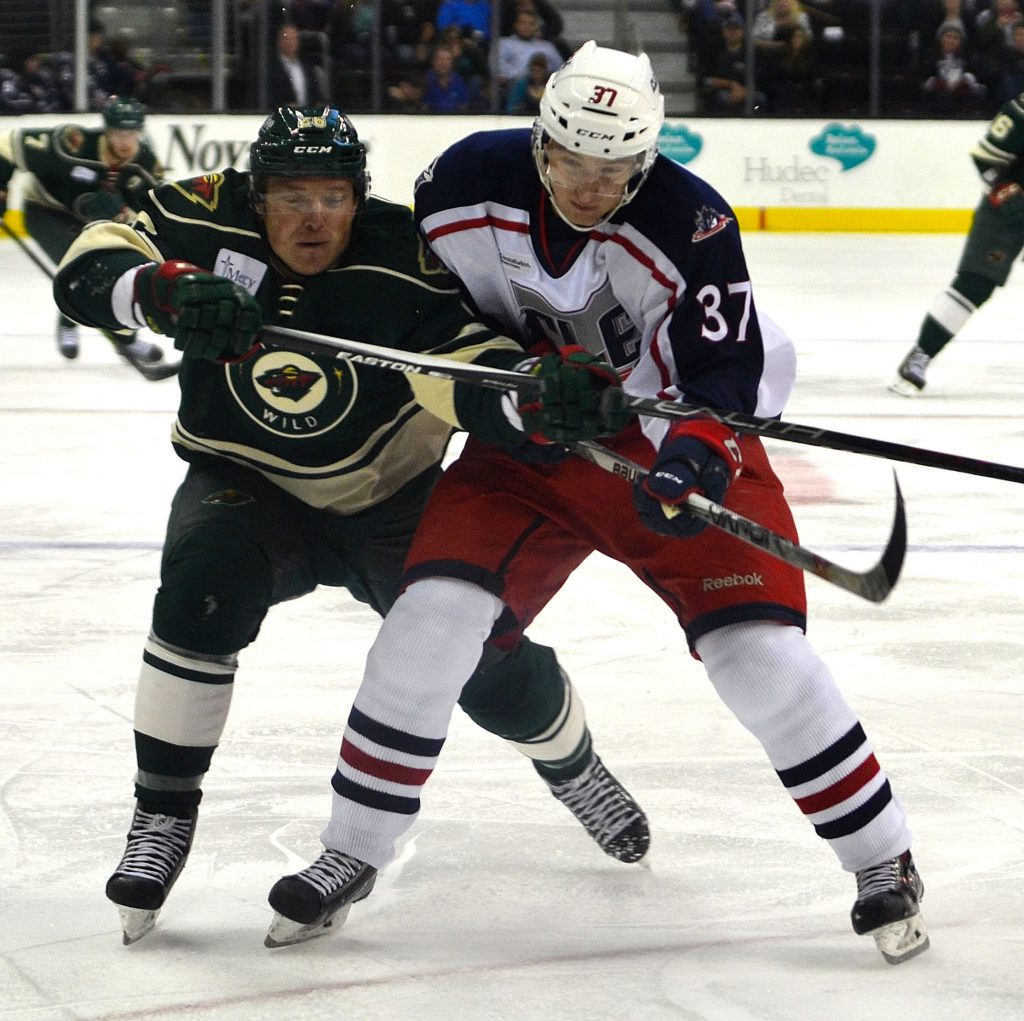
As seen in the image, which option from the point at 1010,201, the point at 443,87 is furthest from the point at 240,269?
the point at 443,87

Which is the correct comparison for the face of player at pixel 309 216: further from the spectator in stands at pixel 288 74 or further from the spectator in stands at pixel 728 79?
the spectator in stands at pixel 728 79

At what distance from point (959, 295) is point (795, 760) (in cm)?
435

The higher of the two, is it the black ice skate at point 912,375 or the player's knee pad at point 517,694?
the player's knee pad at point 517,694

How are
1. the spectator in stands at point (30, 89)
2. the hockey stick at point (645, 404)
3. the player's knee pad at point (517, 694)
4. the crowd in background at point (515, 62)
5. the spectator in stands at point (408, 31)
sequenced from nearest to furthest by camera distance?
1. the hockey stick at point (645, 404)
2. the player's knee pad at point (517, 694)
3. the spectator in stands at point (30, 89)
4. the crowd in background at point (515, 62)
5. the spectator in stands at point (408, 31)

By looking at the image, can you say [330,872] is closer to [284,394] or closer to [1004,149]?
[284,394]

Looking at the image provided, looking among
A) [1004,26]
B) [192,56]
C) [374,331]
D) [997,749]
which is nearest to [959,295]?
[997,749]

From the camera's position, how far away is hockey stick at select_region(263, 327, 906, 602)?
1898 millimetres

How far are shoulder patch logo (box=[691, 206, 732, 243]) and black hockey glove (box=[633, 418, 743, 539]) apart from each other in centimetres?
21

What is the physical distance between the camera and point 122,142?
6.45m

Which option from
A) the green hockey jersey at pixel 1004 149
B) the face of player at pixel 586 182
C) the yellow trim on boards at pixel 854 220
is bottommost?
the yellow trim on boards at pixel 854 220

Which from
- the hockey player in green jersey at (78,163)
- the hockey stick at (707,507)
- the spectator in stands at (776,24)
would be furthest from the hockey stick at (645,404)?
the spectator in stands at (776,24)

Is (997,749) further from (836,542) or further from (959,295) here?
(959,295)

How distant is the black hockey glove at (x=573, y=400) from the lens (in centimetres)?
194

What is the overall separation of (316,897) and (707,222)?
0.84 metres
